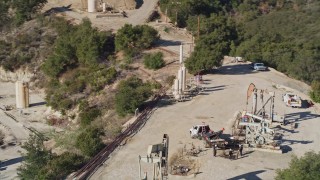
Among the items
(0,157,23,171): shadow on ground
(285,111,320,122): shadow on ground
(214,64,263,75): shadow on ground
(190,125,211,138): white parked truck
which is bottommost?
(0,157,23,171): shadow on ground

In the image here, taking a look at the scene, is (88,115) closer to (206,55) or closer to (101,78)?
(101,78)

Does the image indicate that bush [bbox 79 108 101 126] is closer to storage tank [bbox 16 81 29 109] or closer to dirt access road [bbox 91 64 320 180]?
dirt access road [bbox 91 64 320 180]

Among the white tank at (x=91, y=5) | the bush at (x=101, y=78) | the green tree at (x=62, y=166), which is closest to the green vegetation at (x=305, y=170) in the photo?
the green tree at (x=62, y=166)

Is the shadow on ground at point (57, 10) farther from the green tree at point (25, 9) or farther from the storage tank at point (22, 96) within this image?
the storage tank at point (22, 96)

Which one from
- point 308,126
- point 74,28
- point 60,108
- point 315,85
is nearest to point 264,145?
point 308,126

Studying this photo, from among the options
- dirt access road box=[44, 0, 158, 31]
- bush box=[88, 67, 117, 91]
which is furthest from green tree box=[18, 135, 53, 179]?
dirt access road box=[44, 0, 158, 31]

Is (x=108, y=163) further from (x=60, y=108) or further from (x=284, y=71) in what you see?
(x=284, y=71)
